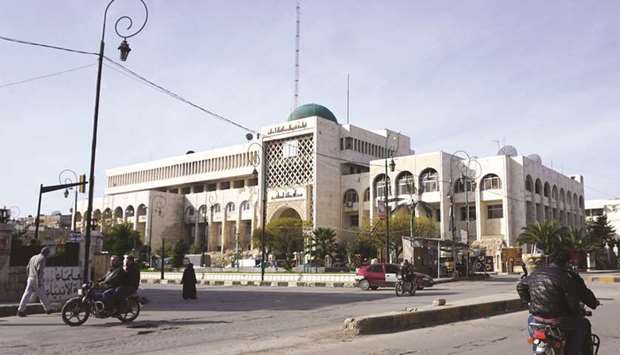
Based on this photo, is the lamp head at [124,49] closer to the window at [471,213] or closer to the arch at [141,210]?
the window at [471,213]

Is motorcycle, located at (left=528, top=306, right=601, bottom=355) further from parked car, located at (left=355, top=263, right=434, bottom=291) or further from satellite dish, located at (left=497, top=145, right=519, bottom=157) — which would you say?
satellite dish, located at (left=497, top=145, right=519, bottom=157)

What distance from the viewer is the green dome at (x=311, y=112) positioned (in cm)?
7612

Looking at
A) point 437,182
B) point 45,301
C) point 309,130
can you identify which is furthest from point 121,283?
point 309,130

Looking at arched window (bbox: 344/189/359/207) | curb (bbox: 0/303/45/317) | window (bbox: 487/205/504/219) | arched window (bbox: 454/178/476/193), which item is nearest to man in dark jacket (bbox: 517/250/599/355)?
curb (bbox: 0/303/45/317)

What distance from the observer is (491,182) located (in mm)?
62688

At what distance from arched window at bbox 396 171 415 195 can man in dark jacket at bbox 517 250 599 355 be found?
6135 cm

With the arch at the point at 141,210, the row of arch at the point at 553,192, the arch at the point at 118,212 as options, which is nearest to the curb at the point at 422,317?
the row of arch at the point at 553,192

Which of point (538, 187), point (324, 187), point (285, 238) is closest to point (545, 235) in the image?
point (538, 187)

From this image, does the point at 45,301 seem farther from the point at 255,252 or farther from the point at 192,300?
the point at 255,252

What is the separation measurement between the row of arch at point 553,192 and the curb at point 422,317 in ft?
175

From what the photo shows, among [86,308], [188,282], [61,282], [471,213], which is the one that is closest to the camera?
[86,308]

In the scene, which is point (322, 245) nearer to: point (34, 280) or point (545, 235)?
point (545, 235)

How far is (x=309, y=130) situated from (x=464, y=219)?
22.0 metres

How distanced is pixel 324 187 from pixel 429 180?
1365 cm
